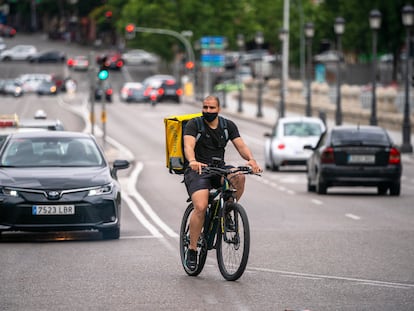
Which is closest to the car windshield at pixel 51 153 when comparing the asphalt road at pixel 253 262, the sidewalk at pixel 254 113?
the asphalt road at pixel 253 262

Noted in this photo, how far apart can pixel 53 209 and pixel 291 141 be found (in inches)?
837

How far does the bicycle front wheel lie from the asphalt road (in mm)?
160

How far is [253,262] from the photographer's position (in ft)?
47.5

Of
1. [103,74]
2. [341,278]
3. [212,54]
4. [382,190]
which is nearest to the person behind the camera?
[341,278]

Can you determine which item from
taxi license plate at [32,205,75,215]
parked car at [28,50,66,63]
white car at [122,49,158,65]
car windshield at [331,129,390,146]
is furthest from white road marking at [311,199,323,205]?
white car at [122,49,158,65]

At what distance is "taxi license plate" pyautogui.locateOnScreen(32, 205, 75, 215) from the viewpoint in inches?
662

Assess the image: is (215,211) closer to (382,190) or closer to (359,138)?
(359,138)

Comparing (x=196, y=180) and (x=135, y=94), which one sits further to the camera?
(x=135, y=94)

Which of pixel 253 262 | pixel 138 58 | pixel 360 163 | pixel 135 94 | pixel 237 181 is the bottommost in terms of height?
pixel 138 58

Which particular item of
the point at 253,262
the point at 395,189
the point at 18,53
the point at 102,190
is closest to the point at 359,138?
the point at 395,189

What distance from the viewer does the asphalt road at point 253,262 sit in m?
11.4

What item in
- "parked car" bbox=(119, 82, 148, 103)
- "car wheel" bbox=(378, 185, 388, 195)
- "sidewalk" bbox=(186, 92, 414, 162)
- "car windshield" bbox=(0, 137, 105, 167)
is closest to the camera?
"car windshield" bbox=(0, 137, 105, 167)

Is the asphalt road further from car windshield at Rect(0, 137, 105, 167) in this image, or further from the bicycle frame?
car windshield at Rect(0, 137, 105, 167)

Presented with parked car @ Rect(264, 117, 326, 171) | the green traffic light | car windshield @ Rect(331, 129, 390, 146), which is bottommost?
parked car @ Rect(264, 117, 326, 171)
